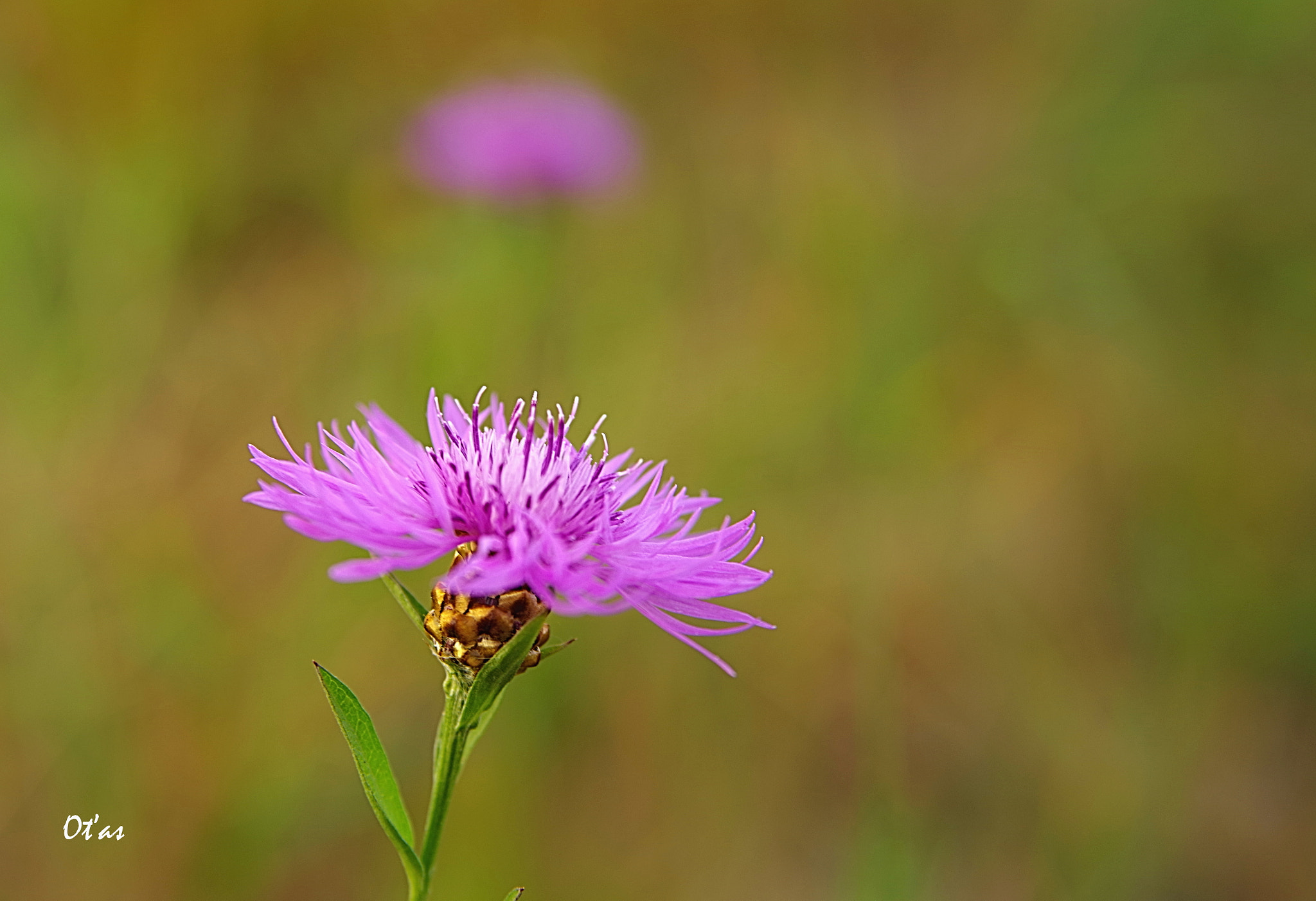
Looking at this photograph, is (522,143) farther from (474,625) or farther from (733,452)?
(474,625)

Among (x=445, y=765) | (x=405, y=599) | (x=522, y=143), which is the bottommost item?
(x=445, y=765)

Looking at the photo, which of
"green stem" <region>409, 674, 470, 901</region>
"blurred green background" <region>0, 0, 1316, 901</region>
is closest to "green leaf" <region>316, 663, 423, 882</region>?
"green stem" <region>409, 674, 470, 901</region>

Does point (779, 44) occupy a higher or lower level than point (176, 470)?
higher

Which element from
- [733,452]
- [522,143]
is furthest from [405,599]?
[522,143]

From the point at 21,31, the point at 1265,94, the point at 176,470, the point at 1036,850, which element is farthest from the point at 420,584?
the point at 1265,94

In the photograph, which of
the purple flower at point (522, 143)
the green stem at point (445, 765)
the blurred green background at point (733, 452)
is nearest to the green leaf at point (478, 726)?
the green stem at point (445, 765)

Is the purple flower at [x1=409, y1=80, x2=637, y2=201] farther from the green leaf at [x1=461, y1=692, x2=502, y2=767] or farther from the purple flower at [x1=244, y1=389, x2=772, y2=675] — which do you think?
the green leaf at [x1=461, y1=692, x2=502, y2=767]

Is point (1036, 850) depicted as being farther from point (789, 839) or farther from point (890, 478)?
point (890, 478)
